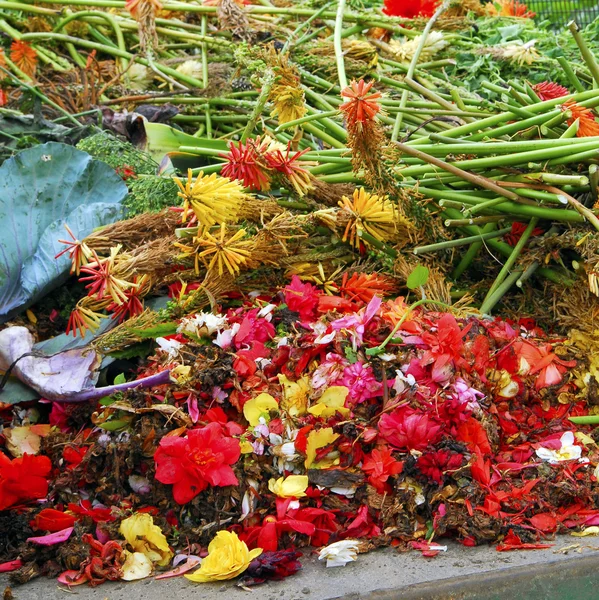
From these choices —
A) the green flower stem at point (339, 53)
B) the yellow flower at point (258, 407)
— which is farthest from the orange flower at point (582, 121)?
the yellow flower at point (258, 407)

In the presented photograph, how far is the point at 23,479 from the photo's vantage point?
1565 mm

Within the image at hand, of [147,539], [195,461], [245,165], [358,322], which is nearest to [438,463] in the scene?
[358,322]

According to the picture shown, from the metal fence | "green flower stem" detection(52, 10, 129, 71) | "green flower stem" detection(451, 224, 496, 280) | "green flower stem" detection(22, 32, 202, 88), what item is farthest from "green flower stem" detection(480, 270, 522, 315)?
the metal fence

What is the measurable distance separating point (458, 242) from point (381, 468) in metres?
0.65

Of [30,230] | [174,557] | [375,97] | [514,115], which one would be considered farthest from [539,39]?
[174,557]

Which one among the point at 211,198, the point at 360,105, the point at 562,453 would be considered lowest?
the point at 562,453

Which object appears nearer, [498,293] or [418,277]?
[418,277]

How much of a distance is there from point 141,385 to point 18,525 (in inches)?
14.0

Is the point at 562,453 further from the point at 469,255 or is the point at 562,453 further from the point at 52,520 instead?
the point at 52,520

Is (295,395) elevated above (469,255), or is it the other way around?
(469,255)

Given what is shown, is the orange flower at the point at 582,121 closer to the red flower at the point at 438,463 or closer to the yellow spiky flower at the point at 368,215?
the yellow spiky flower at the point at 368,215

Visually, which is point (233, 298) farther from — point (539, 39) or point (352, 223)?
point (539, 39)

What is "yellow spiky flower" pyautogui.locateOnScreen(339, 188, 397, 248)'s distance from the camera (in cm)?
187

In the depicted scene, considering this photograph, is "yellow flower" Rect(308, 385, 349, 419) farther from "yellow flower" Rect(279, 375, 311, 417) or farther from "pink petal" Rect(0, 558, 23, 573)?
"pink petal" Rect(0, 558, 23, 573)
